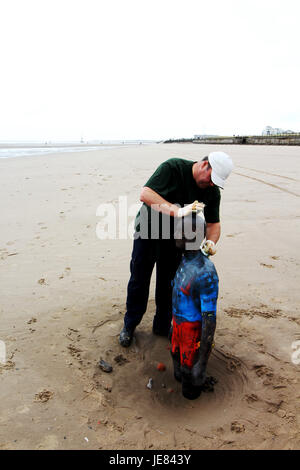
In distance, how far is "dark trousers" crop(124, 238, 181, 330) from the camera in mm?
3313

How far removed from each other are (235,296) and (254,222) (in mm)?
2820

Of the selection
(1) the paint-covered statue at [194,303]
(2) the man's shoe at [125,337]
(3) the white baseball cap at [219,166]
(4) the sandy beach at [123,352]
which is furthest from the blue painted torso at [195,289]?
(2) the man's shoe at [125,337]

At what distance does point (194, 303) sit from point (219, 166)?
3.41ft

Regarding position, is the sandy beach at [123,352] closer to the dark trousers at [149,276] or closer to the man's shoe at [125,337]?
the man's shoe at [125,337]

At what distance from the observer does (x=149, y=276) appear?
3.44 metres

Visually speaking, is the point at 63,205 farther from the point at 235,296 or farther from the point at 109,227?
the point at 235,296

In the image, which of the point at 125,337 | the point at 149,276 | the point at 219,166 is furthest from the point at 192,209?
the point at 125,337

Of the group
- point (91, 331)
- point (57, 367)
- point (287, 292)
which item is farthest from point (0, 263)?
point (287, 292)

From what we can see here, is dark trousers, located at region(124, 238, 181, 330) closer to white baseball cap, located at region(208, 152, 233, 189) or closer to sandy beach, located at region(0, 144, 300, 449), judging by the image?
sandy beach, located at region(0, 144, 300, 449)

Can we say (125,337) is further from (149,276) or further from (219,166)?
(219,166)

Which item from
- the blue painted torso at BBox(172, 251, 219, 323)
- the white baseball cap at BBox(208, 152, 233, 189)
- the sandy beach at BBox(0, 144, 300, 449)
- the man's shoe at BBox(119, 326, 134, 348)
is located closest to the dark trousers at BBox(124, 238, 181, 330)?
the man's shoe at BBox(119, 326, 134, 348)

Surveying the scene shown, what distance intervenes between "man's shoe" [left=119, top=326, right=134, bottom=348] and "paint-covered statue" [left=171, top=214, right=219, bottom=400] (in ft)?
2.94

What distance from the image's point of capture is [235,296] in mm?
4285
